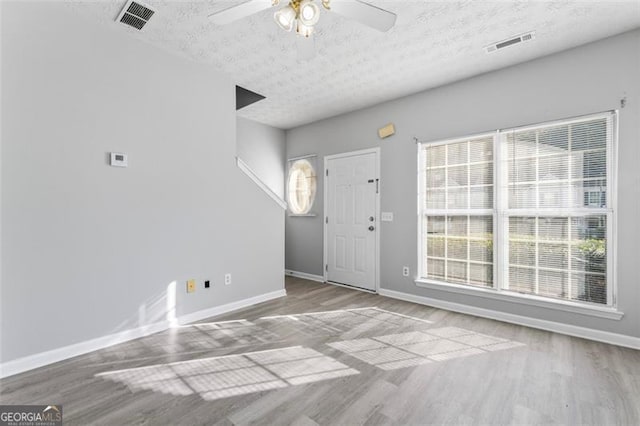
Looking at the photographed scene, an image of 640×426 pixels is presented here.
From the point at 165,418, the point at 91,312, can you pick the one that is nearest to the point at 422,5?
the point at 165,418

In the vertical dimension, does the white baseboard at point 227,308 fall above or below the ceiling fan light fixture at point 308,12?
below

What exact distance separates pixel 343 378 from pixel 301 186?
3.64 metres

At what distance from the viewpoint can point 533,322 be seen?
9.70ft

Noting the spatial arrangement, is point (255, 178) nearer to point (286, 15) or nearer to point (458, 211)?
point (286, 15)

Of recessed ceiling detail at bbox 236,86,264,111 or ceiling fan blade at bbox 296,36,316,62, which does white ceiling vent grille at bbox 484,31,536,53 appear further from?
recessed ceiling detail at bbox 236,86,264,111

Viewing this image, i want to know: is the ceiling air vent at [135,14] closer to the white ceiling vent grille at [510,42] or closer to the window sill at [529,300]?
the white ceiling vent grille at [510,42]

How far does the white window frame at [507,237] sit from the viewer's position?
Result: 102 inches

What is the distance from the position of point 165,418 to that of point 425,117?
3843 millimetres

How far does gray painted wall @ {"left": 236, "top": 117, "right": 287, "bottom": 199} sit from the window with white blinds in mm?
2614

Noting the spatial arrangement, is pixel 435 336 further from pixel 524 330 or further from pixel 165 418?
pixel 165 418

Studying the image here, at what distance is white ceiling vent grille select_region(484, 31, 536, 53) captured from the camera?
258 cm

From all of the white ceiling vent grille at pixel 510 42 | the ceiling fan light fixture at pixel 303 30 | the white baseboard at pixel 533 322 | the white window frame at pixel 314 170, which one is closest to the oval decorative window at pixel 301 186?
the white window frame at pixel 314 170

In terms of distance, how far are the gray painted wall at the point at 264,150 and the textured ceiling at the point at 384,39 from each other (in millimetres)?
1214

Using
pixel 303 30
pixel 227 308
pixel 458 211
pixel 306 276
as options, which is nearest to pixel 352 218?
pixel 306 276
